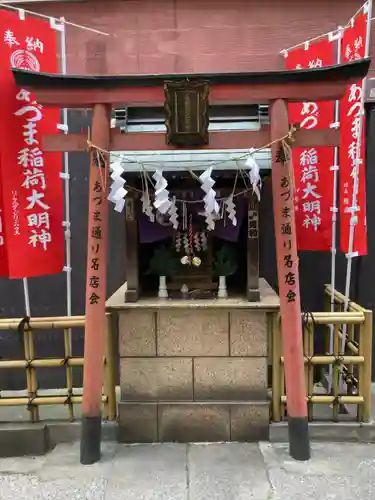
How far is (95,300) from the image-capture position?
15.2ft

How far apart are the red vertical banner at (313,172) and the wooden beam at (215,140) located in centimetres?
119

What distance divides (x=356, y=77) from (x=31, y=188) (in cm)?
379

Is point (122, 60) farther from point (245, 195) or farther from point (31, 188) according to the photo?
point (245, 195)

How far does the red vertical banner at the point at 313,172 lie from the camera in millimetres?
5668

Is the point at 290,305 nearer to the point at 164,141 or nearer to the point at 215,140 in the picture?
the point at 215,140

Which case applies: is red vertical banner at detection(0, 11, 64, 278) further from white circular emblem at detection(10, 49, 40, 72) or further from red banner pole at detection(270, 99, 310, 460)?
red banner pole at detection(270, 99, 310, 460)

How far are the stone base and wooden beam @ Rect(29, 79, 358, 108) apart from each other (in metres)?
3.42

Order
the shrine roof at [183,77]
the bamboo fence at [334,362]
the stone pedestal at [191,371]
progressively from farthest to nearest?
the stone pedestal at [191,371] < the bamboo fence at [334,362] < the shrine roof at [183,77]

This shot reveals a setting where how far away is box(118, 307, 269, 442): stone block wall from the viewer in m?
5.12

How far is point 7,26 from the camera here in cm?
505

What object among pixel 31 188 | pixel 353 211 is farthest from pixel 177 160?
pixel 353 211

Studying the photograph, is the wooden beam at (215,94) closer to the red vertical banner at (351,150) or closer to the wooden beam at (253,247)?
the red vertical banner at (351,150)

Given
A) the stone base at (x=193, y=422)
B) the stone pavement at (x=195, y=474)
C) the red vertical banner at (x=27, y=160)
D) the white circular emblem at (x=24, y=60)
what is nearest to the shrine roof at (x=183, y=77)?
the red vertical banner at (x=27, y=160)

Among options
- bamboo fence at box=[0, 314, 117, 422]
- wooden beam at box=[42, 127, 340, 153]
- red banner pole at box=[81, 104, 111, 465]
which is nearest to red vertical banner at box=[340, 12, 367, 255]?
wooden beam at box=[42, 127, 340, 153]
